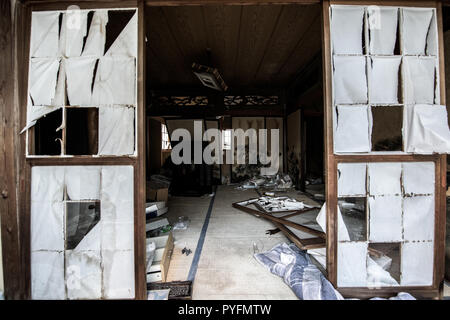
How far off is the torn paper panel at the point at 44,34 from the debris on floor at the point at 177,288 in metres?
2.18

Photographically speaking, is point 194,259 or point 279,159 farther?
point 279,159

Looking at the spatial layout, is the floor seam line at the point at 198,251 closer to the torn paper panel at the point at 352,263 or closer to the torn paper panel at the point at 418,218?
the torn paper panel at the point at 352,263

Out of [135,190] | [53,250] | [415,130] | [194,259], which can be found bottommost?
[194,259]

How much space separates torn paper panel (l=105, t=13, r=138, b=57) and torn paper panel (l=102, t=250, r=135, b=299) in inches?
66.0

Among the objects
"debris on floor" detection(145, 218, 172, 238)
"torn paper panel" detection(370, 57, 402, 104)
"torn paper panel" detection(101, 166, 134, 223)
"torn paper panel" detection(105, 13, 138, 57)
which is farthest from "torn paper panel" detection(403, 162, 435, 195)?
"debris on floor" detection(145, 218, 172, 238)

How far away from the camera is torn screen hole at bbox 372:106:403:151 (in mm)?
3383

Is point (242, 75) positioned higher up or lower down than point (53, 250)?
higher up

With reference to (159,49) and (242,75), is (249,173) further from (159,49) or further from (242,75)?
(159,49)

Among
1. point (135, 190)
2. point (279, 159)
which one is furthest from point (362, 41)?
point (279, 159)

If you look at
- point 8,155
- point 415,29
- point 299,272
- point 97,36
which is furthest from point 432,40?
point 8,155

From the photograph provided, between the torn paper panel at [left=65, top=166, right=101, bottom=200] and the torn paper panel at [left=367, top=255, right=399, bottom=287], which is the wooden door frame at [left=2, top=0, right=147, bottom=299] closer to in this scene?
the torn paper panel at [left=65, top=166, right=101, bottom=200]

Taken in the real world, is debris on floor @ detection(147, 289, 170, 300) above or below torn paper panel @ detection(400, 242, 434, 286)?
below

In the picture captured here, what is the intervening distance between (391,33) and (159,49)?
3.27 m

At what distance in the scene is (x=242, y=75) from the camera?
4.89 meters
